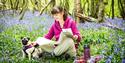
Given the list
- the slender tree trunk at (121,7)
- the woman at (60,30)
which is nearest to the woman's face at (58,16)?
the woman at (60,30)

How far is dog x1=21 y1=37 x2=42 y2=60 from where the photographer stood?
4.48m

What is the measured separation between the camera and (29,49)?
15.0ft

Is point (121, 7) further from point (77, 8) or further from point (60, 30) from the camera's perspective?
point (60, 30)

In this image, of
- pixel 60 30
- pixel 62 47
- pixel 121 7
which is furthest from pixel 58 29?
pixel 121 7

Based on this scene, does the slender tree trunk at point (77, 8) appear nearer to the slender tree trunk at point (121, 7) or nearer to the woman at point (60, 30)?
the woman at point (60, 30)

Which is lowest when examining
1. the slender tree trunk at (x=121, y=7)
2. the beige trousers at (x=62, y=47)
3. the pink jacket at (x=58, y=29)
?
the beige trousers at (x=62, y=47)

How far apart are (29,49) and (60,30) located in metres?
0.43

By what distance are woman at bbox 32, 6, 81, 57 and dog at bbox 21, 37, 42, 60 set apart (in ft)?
0.68

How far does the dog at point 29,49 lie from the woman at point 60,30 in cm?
21

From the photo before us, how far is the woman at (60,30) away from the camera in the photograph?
4.59 meters

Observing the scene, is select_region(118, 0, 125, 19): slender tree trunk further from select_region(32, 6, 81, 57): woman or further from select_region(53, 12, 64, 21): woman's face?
select_region(53, 12, 64, 21): woman's face

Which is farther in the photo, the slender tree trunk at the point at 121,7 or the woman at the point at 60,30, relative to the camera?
the slender tree trunk at the point at 121,7

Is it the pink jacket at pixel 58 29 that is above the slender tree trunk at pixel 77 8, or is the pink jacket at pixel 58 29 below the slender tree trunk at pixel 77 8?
below

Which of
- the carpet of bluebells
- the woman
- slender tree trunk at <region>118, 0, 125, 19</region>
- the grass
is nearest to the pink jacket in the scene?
the woman
